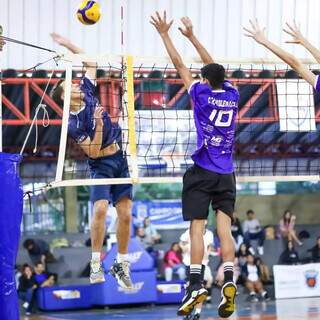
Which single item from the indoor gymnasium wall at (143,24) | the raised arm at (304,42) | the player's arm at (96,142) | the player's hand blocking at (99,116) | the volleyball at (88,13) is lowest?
the player's arm at (96,142)

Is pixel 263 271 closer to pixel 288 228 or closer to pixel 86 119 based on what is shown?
pixel 288 228

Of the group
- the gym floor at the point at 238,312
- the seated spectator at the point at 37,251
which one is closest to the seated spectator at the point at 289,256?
the gym floor at the point at 238,312

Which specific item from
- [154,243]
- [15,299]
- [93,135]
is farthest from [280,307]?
[15,299]

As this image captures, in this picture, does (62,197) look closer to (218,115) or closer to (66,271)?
(66,271)

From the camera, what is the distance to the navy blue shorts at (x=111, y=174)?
11.7 m

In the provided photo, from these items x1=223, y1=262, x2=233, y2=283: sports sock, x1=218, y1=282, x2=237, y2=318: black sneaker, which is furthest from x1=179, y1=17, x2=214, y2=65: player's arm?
x1=218, y1=282, x2=237, y2=318: black sneaker

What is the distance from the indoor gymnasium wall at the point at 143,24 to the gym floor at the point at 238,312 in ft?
16.8

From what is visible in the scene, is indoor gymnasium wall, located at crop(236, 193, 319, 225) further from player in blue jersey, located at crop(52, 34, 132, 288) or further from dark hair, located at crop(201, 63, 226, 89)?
dark hair, located at crop(201, 63, 226, 89)

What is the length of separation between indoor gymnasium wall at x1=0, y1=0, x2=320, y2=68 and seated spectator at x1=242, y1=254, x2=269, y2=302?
5.53 metres

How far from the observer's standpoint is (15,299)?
9930 millimetres

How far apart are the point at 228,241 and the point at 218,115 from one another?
132 centimetres

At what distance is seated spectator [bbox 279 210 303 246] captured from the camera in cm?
2592

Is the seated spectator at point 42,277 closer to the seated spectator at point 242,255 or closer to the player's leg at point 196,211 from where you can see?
the seated spectator at point 242,255

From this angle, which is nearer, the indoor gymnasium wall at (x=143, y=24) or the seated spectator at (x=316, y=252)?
the indoor gymnasium wall at (x=143, y=24)
